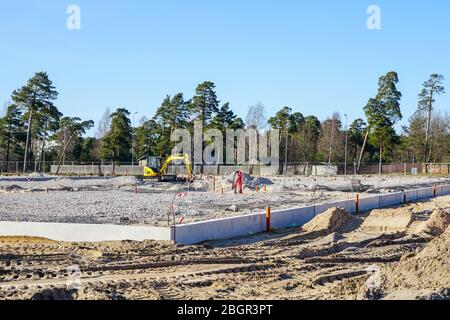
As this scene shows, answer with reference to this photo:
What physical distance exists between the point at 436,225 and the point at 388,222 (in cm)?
165

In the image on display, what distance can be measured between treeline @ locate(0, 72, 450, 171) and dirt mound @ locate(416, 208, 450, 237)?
55177 mm

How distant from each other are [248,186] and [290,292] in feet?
98.1

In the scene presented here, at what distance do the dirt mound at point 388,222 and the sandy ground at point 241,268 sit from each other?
1.22 m

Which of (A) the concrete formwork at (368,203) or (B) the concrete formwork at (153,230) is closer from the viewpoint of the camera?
(B) the concrete formwork at (153,230)

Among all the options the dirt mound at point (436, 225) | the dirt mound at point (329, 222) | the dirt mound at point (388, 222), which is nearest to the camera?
the dirt mound at point (436, 225)

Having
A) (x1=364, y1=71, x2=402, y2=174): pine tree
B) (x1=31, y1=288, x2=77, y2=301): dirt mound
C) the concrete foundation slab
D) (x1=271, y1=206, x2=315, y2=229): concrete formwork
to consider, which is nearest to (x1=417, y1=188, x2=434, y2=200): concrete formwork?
(x1=271, y1=206, x2=315, y2=229): concrete formwork

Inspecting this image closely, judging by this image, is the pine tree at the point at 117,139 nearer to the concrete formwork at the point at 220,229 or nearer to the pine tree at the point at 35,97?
the pine tree at the point at 35,97

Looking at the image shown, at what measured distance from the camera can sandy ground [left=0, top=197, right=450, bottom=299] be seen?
811 centimetres

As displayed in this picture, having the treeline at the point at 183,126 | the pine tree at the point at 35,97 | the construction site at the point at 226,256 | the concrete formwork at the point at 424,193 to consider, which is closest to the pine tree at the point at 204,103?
the treeline at the point at 183,126

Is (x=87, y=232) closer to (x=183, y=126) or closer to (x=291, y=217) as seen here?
(x=291, y=217)

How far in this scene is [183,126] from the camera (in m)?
78.4

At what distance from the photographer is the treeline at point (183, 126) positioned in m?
69.1

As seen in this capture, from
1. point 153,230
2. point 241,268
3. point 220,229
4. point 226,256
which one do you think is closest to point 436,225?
point 220,229
